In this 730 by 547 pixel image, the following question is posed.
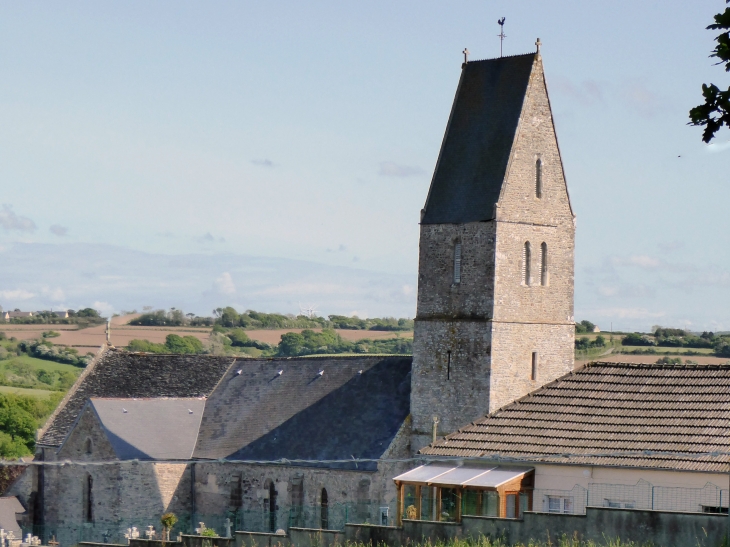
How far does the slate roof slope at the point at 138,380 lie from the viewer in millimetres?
52344

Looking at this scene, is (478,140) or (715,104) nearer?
(715,104)

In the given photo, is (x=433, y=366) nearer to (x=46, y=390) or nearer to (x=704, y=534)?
Answer: (x=704, y=534)

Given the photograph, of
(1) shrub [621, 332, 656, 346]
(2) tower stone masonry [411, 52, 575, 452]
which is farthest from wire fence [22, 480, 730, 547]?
(1) shrub [621, 332, 656, 346]

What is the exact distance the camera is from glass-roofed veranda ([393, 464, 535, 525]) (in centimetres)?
3488

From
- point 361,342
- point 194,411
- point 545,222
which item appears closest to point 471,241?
point 545,222

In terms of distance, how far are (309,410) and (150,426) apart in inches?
229

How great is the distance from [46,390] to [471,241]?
6447 cm

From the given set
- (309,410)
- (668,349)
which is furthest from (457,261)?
(668,349)

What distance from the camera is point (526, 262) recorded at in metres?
43.6

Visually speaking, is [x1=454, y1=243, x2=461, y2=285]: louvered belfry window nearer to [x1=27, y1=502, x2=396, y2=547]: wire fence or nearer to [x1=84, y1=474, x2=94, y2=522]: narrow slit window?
[x1=27, y1=502, x2=396, y2=547]: wire fence

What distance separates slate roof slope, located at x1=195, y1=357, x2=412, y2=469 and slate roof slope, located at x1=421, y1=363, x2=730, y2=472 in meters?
6.71

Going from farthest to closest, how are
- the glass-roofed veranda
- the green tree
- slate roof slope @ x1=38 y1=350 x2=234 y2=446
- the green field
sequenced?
the green field, slate roof slope @ x1=38 y1=350 x2=234 y2=446, the glass-roofed veranda, the green tree

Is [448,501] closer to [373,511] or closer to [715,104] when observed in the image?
[373,511]

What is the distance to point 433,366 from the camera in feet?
143
